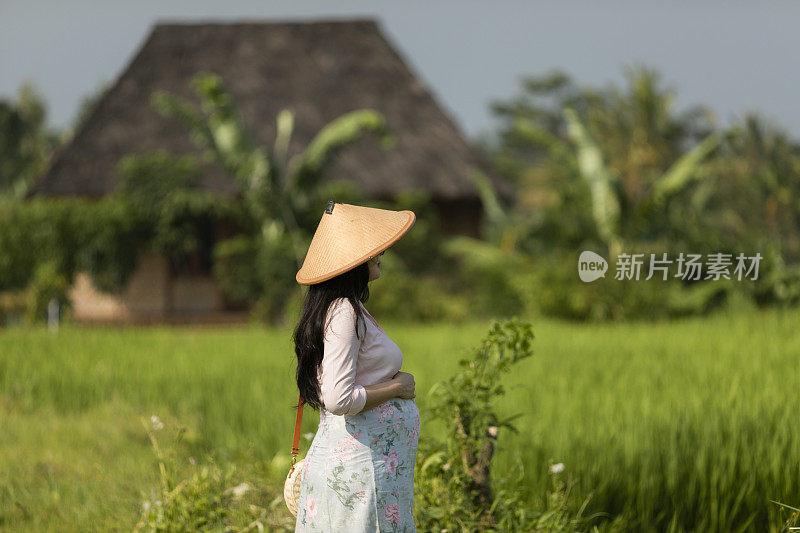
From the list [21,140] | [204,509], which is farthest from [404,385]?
[21,140]

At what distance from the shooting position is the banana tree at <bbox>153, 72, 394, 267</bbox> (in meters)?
11.2

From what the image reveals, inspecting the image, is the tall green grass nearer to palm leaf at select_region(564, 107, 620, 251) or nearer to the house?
palm leaf at select_region(564, 107, 620, 251)

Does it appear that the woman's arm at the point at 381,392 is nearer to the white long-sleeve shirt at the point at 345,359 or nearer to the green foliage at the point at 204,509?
the white long-sleeve shirt at the point at 345,359

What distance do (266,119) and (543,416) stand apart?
11.1 m

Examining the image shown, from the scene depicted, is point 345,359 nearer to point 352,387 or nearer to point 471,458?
point 352,387

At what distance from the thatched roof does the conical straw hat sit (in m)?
11.4

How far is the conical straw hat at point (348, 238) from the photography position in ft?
6.77

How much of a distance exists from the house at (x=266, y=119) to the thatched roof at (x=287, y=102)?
0.07ft

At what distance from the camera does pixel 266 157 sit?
37.0 feet

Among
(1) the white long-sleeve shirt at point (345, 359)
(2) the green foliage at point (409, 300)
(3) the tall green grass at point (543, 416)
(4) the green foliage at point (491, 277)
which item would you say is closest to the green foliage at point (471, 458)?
(3) the tall green grass at point (543, 416)

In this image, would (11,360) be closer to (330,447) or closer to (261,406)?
(261,406)

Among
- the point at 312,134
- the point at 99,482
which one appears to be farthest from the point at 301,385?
the point at 312,134

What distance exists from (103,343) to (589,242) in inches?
277

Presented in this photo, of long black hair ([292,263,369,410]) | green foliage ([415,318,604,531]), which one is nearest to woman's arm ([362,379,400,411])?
long black hair ([292,263,369,410])
